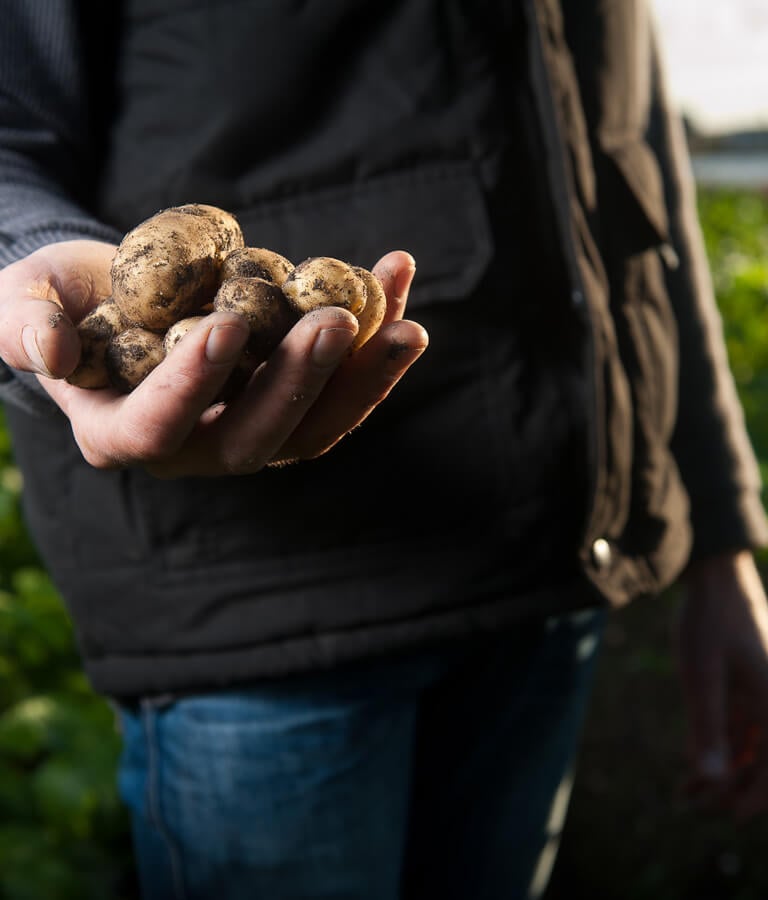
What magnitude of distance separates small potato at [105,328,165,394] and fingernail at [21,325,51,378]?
0.26ft

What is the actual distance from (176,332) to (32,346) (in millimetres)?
124

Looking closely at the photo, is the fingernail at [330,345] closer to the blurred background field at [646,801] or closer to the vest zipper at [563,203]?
the vest zipper at [563,203]

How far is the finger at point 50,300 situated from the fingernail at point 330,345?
0.57ft

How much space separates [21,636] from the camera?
219 cm

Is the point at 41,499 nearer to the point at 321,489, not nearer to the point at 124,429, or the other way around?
the point at 321,489

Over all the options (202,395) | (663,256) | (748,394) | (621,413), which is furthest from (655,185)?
(748,394)

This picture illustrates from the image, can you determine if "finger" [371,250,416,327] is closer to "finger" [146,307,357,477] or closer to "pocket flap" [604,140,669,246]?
"finger" [146,307,357,477]

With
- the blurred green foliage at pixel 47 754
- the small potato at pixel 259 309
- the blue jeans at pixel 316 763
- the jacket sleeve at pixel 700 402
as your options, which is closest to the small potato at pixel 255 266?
the small potato at pixel 259 309

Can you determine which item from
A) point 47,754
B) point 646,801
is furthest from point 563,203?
point 646,801

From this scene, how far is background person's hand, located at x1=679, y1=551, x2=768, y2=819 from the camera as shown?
4.77 feet

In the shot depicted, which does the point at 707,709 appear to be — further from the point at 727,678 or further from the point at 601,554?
the point at 601,554

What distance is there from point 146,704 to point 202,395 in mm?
629

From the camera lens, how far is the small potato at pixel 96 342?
0.72 m

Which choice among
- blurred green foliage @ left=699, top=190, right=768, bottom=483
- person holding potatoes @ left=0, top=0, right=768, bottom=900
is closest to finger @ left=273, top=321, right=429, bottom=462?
person holding potatoes @ left=0, top=0, right=768, bottom=900
